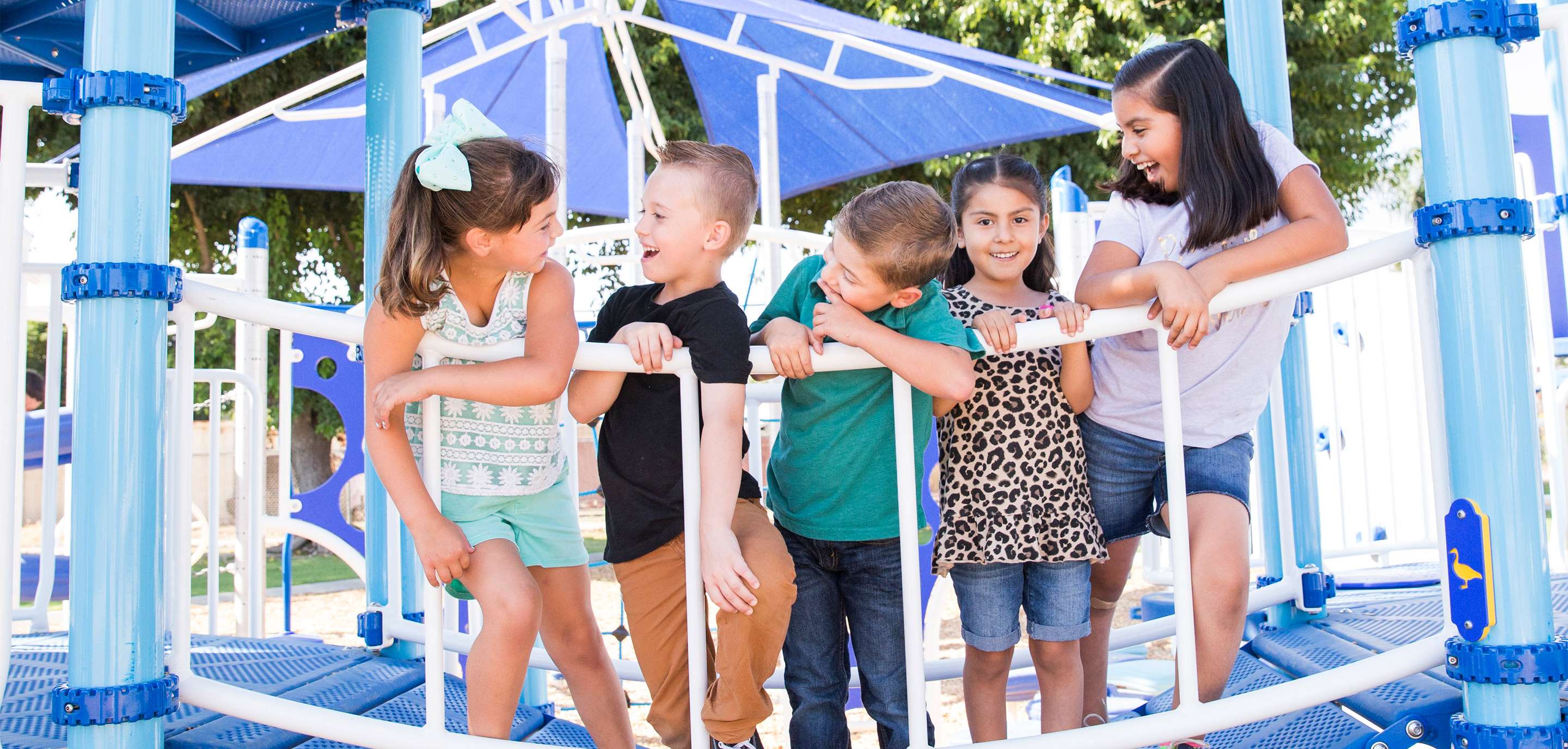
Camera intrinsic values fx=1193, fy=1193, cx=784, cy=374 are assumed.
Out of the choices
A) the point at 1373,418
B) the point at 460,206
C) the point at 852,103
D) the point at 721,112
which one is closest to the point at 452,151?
the point at 460,206

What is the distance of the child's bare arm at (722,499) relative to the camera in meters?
1.85

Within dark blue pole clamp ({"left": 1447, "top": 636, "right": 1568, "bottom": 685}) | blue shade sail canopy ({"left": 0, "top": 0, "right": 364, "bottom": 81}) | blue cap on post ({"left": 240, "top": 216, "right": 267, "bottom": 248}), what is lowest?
dark blue pole clamp ({"left": 1447, "top": 636, "right": 1568, "bottom": 685})

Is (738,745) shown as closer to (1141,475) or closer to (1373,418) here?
(1141,475)

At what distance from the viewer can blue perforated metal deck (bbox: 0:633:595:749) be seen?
2.19 metres

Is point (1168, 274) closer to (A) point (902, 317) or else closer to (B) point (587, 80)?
(A) point (902, 317)

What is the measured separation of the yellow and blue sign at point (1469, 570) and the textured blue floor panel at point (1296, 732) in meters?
0.33

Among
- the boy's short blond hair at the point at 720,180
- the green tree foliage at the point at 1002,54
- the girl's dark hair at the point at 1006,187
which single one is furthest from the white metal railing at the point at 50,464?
the green tree foliage at the point at 1002,54

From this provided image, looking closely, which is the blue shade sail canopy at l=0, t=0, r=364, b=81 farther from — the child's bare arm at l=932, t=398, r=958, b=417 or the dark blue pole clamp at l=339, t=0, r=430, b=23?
the child's bare arm at l=932, t=398, r=958, b=417

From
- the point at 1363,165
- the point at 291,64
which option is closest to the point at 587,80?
the point at 291,64

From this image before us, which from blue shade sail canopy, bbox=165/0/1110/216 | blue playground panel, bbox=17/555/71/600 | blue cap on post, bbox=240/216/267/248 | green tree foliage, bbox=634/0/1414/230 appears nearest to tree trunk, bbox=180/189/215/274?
blue shade sail canopy, bbox=165/0/1110/216

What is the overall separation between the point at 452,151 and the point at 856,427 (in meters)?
0.81

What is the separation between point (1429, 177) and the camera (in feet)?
6.15

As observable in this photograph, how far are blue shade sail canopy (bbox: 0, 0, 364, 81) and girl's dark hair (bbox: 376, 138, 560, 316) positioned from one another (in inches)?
50.3

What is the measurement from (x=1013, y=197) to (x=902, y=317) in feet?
1.29
